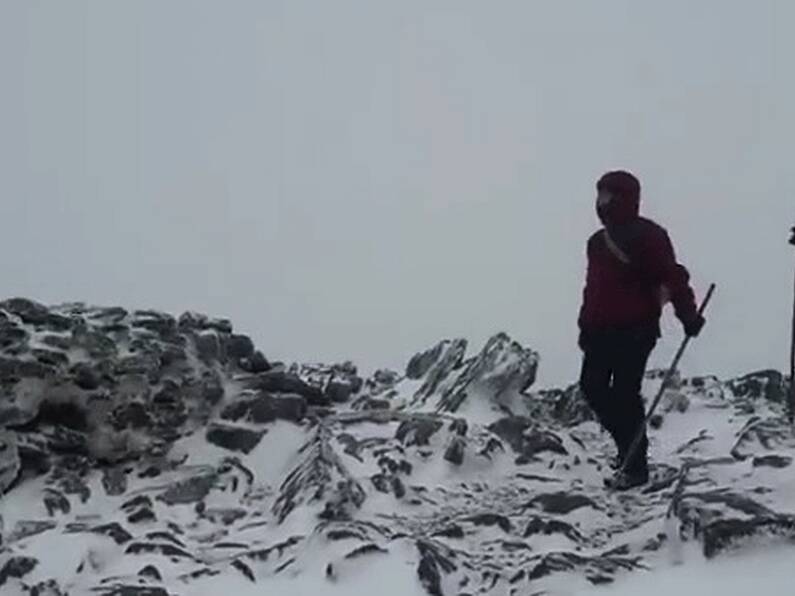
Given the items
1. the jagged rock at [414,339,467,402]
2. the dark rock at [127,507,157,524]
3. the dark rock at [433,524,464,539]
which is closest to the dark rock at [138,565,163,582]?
the dark rock at [127,507,157,524]

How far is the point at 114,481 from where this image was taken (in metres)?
12.2

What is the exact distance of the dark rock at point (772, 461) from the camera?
437 inches

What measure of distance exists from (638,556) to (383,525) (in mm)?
2378

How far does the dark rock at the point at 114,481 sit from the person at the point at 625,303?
4749 millimetres

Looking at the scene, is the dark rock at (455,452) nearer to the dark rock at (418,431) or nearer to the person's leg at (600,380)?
the dark rock at (418,431)

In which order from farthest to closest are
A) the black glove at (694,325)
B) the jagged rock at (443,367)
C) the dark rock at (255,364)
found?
the jagged rock at (443,367) → the dark rock at (255,364) → the black glove at (694,325)

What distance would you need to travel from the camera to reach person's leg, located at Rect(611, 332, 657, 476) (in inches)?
481

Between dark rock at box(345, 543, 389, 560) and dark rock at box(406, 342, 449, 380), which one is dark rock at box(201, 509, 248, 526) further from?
dark rock at box(406, 342, 449, 380)

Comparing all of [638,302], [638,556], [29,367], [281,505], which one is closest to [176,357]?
[29,367]

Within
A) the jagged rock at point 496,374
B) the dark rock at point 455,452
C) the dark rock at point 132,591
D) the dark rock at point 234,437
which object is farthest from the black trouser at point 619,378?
the dark rock at point 132,591

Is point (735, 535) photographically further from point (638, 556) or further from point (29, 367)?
point (29, 367)

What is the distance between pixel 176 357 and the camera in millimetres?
13812

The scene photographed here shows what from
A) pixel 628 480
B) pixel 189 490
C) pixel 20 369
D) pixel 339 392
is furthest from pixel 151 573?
pixel 339 392

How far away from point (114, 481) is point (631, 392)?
17.1ft
